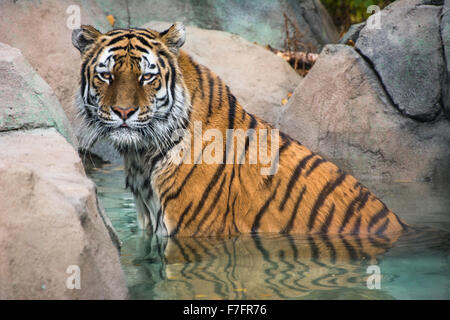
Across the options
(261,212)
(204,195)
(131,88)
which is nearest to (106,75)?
(131,88)

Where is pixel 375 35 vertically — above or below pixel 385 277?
above

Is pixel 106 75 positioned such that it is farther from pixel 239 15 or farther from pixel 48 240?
pixel 239 15

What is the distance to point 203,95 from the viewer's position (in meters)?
3.76

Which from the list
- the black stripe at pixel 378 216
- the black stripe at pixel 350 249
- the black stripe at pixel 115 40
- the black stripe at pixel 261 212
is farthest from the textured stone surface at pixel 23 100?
the black stripe at pixel 378 216

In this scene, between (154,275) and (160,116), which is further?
(160,116)

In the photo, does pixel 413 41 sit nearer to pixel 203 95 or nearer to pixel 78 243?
pixel 203 95

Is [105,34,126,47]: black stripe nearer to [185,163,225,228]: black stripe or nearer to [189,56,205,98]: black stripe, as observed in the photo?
[189,56,205,98]: black stripe

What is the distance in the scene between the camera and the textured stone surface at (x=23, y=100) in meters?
3.18

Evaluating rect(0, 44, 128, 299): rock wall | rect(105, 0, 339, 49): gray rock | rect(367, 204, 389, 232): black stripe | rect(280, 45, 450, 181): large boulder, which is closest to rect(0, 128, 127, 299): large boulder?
rect(0, 44, 128, 299): rock wall

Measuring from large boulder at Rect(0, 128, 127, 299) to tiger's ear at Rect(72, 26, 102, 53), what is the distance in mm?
1474

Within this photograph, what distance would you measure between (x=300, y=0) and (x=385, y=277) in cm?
756

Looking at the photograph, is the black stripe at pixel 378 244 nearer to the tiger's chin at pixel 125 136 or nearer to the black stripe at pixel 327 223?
the black stripe at pixel 327 223
